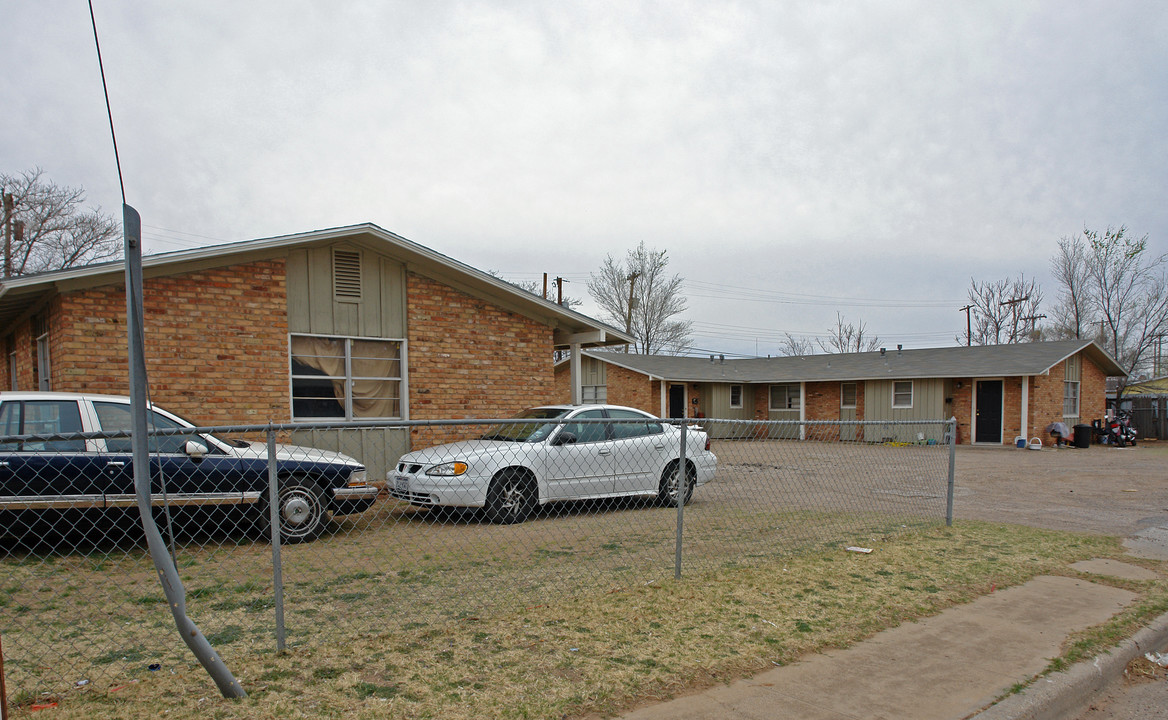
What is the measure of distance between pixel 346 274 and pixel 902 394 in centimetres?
2365

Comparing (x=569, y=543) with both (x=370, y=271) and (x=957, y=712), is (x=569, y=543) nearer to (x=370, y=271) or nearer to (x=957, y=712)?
(x=957, y=712)

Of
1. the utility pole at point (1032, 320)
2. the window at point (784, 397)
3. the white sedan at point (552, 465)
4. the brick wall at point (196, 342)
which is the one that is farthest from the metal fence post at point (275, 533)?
the utility pole at point (1032, 320)

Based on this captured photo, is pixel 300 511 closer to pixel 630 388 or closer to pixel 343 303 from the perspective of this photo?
pixel 343 303

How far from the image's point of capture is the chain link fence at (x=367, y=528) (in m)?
4.60

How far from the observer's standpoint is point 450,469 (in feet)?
23.5

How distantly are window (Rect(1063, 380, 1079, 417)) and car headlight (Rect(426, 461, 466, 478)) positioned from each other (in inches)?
1049

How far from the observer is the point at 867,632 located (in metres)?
4.75

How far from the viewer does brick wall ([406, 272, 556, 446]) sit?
1120 cm

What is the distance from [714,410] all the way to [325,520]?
26254mm

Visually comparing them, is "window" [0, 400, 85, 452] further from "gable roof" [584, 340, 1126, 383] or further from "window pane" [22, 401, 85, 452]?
"gable roof" [584, 340, 1126, 383]

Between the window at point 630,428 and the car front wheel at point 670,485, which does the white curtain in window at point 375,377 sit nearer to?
the window at point 630,428

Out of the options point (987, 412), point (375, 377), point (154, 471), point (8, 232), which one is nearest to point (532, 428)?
point (375, 377)

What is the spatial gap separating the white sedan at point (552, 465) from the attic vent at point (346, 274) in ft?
10.2

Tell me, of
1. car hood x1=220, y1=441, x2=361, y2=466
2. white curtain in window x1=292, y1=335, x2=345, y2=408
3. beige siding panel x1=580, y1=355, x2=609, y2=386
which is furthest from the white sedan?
beige siding panel x1=580, y1=355, x2=609, y2=386
